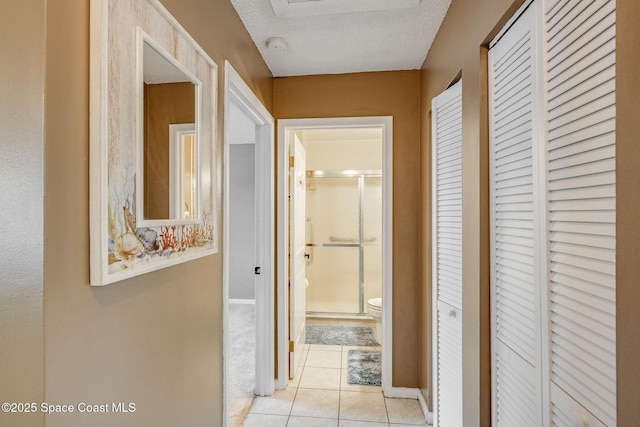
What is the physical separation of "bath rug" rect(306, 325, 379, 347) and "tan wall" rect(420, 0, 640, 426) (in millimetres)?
1130

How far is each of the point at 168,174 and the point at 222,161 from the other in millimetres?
453

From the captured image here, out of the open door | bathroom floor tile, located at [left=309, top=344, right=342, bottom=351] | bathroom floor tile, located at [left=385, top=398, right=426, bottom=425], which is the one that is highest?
the open door

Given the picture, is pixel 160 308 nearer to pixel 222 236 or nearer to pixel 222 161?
pixel 222 236

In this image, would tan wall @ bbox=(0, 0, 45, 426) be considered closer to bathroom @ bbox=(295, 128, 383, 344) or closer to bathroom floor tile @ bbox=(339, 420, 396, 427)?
bathroom floor tile @ bbox=(339, 420, 396, 427)

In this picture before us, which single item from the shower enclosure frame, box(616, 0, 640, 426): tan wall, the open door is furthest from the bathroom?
box(616, 0, 640, 426): tan wall

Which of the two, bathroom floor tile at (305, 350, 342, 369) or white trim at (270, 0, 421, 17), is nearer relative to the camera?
white trim at (270, 0, 421, 17)

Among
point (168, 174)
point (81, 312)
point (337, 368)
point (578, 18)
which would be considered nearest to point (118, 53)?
point (168, 174)

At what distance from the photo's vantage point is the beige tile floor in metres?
2.03

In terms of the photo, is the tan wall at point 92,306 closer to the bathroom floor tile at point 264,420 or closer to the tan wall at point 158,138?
the tan wall at point 158,138

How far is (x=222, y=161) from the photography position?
146 cm

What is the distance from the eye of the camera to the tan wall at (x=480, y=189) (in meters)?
0.59

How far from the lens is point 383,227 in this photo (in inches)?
92.3

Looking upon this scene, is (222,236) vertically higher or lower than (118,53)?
lower

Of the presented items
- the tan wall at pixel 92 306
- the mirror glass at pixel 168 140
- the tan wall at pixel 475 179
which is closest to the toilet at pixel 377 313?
the tan wall at pixel 475 179
